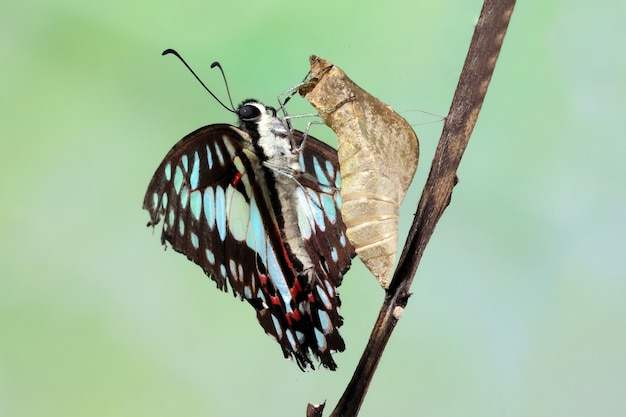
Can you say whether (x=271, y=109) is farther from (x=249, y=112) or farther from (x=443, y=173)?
(x=443, y=173)

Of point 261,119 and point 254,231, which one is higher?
point 261,119

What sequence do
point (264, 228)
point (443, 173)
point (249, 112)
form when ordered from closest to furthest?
1. point (443, 173)
2. point (249, 112)
3. point (264, 228)

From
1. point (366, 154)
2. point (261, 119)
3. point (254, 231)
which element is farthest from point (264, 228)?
point (366, 154)

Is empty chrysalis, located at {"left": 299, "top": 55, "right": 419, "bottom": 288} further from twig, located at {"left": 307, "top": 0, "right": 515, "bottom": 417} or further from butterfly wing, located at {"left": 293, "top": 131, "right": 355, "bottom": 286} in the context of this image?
butterfly wing, located at {"left": 293, "top": 131, "right": 355, "bottom": 286}

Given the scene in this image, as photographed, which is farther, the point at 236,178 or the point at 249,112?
the point at 236,178

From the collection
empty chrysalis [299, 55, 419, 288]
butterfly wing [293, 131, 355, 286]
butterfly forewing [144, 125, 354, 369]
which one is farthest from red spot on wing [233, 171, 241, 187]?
empty chrysalis [299, 55, 419, 288]

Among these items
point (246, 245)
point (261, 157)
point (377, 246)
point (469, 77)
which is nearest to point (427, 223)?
point (377, 246)

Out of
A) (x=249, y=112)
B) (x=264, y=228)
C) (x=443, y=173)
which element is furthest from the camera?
(x=264, y=228)
